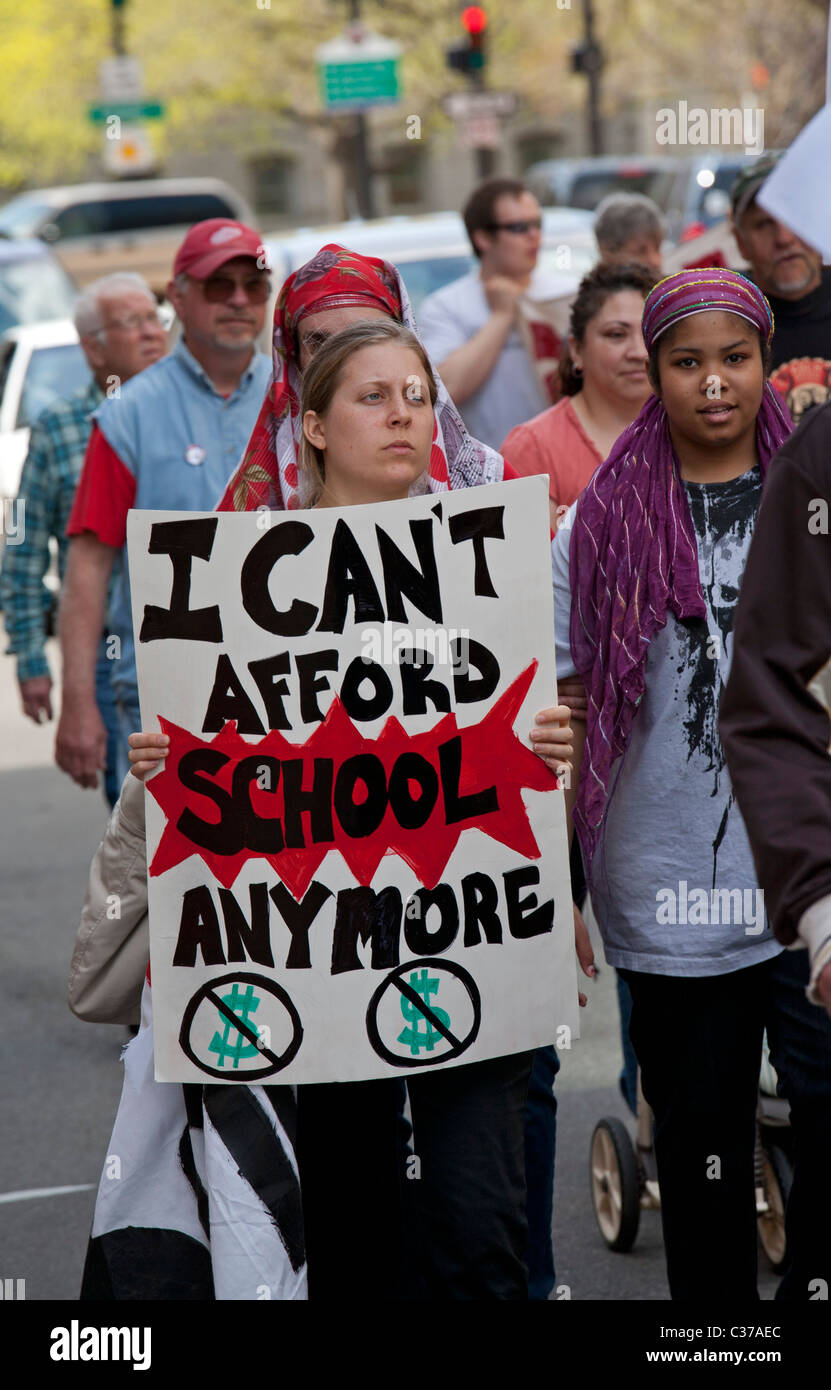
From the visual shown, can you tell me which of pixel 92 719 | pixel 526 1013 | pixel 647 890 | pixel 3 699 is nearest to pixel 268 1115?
pixel 526 1013

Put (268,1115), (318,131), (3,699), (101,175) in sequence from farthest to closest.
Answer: (101,175) < (318,131) < (3,699) < (268,1115)

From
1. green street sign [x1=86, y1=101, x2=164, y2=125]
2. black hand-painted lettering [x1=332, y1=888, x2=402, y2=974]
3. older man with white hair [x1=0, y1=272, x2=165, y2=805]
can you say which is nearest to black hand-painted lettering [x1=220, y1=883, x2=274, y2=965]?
black hand-painted lettering [x1=332, y1=888, x2=402, y2=974]

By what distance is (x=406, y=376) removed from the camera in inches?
128

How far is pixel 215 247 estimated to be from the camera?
16.8 ft

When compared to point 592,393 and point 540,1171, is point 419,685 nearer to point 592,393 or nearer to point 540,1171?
point 540,1171

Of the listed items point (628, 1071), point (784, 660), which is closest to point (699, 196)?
point (628, 1071)

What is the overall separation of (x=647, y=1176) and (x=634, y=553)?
1.76m

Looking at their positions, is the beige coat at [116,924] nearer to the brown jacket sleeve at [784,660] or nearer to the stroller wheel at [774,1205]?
the brown jacket sleeve at [784,660]

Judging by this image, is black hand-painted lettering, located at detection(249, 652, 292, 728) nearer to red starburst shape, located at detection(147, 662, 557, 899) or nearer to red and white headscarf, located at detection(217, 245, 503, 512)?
red starburst shape, located at detection(147, 662, 557, 899)

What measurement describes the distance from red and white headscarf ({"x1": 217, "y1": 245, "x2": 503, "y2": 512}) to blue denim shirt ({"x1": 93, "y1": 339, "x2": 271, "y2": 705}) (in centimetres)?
127

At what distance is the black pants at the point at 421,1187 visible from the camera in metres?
3.10

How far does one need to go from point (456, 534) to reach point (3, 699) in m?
8.95

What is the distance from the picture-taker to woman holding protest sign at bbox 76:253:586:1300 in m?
3.04
